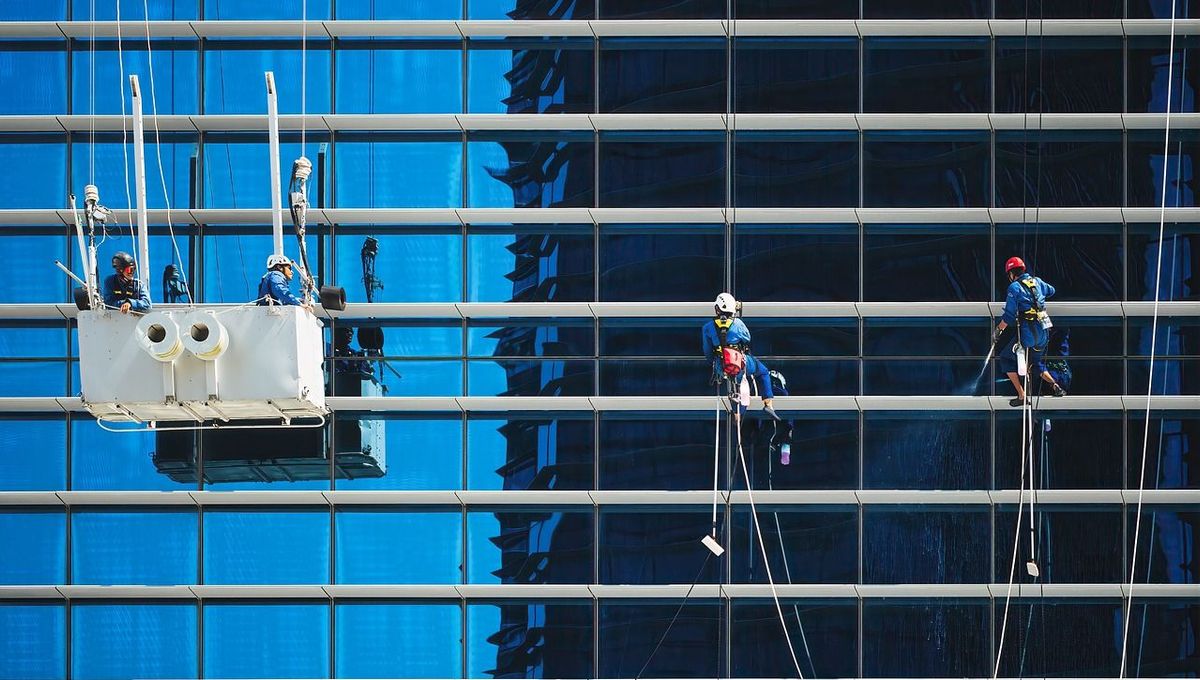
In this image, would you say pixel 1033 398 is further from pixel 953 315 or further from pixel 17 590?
pixel 17 590

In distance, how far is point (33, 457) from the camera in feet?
110

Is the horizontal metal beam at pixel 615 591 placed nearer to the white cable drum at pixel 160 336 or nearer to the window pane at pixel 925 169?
the window pane at pixel 925 169

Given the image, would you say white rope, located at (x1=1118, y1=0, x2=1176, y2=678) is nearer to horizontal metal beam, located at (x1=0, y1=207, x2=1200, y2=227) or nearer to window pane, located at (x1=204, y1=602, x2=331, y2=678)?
horizontal metal beam, located at (x1=0, y1=207, x2=1200, y2=227)

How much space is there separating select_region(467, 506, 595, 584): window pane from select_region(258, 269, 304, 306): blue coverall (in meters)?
5.72

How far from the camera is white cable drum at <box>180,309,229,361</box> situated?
90.0 ft

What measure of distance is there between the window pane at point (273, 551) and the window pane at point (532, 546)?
2143mm

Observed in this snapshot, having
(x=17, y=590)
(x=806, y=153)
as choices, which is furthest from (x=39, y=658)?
(x=806, y=153)

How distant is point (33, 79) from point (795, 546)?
42.9ft

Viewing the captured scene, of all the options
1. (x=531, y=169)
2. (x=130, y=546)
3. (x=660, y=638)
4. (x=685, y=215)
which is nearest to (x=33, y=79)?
(x=130, y=546)

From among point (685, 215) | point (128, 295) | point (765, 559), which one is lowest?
point (765, 559)

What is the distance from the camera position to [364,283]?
33.6m

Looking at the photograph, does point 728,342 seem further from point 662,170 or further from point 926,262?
point 926,262

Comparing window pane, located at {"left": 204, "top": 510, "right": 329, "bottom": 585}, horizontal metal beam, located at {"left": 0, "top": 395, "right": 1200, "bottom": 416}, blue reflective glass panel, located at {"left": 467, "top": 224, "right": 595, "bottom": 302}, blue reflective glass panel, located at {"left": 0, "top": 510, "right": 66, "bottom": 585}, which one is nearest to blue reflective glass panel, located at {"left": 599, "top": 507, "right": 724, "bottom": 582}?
horizontal metal beam, located at {"left": 0, "top": 395, "right": 1200, "bottom": 416}

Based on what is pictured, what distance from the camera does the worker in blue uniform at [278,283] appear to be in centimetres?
2855
